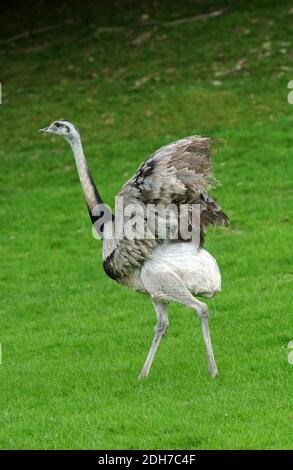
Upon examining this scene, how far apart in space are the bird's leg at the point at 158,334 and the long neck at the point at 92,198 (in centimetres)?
101

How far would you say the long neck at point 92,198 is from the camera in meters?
10.6

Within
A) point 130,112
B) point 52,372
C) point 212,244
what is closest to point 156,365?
point 52,372

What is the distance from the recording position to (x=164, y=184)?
Result: 403 inches

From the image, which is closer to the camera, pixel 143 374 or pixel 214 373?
pixel 214 373

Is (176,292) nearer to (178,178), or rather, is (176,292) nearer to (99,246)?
(178,178)

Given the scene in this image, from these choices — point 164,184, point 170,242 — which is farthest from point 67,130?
point 170,242

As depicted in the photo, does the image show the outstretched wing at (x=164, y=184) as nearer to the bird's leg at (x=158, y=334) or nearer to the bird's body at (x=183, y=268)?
the bird's body at (x=183, y=268)

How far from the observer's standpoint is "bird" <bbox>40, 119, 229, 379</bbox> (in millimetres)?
10273

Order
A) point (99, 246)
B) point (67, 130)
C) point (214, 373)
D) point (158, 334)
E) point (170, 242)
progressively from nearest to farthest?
1. point (214, 373)
2. point (170, 242)
3. point (158, 334)
4. point (67, 130)
5. point (99, 246)

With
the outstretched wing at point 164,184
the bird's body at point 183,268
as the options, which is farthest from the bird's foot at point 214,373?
the outstretched wing at point 164,184

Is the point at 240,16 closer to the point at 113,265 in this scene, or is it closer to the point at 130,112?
the point at 130,112

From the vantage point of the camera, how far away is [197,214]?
34.6 ft

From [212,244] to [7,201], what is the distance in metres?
5.07

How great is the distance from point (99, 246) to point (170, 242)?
678cm
